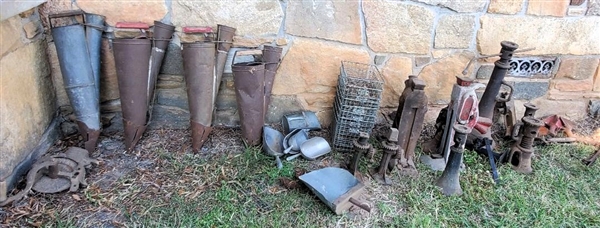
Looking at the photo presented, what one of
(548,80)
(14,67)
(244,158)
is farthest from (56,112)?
(548,80)

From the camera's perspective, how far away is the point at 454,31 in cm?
237

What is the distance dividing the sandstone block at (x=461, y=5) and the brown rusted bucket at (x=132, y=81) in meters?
1.47

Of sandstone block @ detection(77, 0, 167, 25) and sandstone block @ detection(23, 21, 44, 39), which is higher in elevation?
sandstone block @ detection(77, 0, 167, 25)

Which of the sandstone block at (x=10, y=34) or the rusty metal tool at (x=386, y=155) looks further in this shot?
the rusty metal tool at (x=386, y=155)

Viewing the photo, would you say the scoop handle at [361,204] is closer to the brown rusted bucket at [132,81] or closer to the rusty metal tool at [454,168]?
the rusty metal tool at [454,168]

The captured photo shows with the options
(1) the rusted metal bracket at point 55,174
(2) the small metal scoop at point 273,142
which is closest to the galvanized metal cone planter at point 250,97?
(2) the small metal scoop at point 273,142

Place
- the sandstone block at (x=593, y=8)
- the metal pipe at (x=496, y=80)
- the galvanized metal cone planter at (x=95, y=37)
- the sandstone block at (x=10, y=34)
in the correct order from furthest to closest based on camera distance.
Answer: the sandstone block at (x=593, y=8), the metal pipe at (x=496, y=80), the galvanized metal cone planter at (x=95, y=37), the sandstone block at (x=10, y=34)

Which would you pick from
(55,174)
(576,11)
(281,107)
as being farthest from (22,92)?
(576,11)

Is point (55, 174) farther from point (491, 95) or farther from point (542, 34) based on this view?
point (542, 34)

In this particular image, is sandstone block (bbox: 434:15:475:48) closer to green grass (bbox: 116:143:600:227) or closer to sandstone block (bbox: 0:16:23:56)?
green grass (bbox: 116:143:600:227)

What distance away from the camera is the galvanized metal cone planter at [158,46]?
2.12m

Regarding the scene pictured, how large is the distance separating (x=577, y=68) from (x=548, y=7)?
0.49 m

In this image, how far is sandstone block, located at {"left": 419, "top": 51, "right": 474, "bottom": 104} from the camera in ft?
8.05

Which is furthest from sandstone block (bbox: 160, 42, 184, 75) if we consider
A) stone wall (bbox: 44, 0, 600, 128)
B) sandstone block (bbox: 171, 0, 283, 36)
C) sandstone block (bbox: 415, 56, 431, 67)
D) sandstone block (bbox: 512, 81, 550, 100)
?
sandstone block (bbox: 512, 81, 550, 100)
